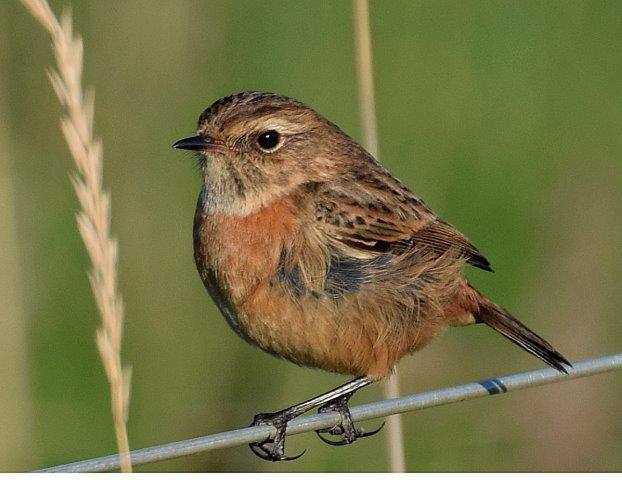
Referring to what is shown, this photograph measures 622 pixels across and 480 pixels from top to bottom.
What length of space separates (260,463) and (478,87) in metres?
4.05

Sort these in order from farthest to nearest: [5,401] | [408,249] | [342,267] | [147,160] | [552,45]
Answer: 1. [552,45]
2. [147,160]
3. [5,401]
4. [408,249]
5. [342,267]

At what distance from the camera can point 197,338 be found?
6520mm

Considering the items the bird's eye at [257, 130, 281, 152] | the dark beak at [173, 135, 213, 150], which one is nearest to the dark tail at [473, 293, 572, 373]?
the bird's eye at [257, 130, 281, 152]

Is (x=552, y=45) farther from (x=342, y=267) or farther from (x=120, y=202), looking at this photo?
(x=342, y=267)

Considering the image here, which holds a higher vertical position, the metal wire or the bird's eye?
the bird's eye

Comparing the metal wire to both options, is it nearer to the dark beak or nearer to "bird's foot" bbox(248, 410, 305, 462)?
"bird's foot" bbox(248, 410, 305, 462)

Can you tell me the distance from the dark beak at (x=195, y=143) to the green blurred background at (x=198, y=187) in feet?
3.95

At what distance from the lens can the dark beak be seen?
15.8 ft

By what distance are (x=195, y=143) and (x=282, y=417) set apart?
3.85 ft

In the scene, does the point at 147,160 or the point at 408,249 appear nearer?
the point at 408,249

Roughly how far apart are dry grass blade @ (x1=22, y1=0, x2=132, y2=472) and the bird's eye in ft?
7.11

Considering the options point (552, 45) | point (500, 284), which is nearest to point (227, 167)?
point (500, 284)

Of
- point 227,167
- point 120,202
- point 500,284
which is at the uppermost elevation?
point 227,167

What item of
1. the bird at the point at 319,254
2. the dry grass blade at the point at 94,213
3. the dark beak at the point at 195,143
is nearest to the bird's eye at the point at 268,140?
the bird at the point at 319,254
